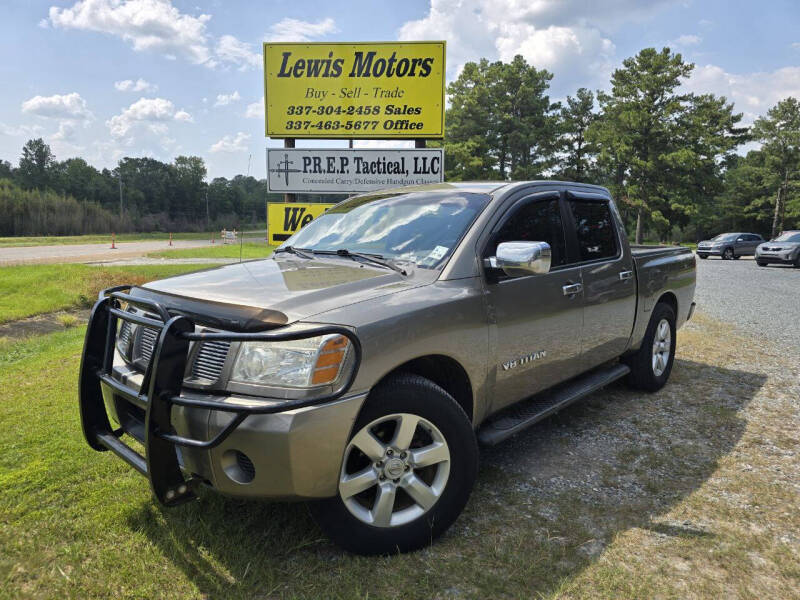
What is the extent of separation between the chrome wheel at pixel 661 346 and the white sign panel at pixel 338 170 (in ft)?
14.4

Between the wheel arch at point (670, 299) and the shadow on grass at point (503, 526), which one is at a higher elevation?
the wheel arch at point (670, 299)

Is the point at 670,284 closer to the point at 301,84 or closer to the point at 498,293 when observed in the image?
the point at 498,293

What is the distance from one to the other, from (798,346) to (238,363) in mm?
7794

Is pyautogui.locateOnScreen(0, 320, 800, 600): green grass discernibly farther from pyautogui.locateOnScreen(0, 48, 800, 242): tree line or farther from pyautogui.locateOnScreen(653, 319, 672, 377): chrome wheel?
pyautogui.locateOnScreen(0, 48, 800, 242): tree line

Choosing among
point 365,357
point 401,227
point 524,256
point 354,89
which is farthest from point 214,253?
point 365,357

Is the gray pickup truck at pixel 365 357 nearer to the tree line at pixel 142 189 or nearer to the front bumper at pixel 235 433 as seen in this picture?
the front bumper at pixel 235 433

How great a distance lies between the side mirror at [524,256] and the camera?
9.24ft

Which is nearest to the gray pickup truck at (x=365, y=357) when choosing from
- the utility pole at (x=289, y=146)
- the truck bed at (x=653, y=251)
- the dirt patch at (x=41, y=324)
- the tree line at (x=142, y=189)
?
the truck bed at (x=653, y=251)

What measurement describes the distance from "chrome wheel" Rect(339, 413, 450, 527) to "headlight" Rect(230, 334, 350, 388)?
0.34 m

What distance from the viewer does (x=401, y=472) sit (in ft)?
8.05

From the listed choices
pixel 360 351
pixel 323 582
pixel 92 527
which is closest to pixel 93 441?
pixel 92 527

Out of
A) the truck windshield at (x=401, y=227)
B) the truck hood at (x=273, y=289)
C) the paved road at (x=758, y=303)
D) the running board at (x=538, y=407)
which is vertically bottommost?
the paved road at (x=758, y=303)

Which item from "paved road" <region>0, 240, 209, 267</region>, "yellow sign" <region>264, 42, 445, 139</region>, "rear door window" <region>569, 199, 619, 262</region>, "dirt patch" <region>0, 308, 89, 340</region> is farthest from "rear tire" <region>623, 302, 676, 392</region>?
"paved road" <region>0, 240, 209, 267</region>

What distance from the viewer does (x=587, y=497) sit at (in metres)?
3.10
